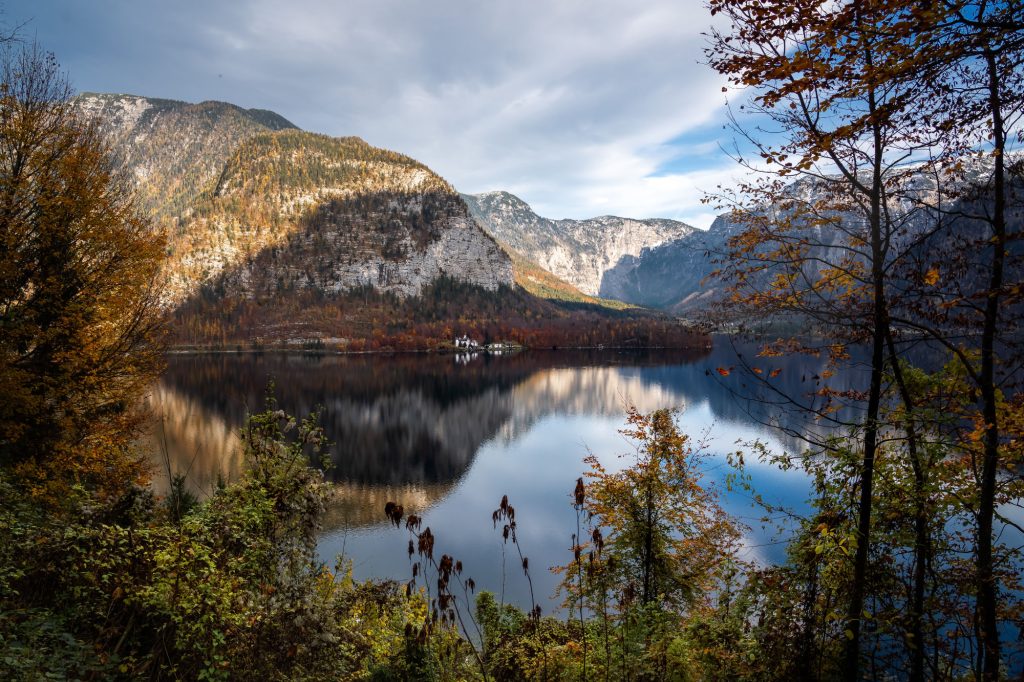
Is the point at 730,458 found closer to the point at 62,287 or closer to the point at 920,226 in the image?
the point at 920,226

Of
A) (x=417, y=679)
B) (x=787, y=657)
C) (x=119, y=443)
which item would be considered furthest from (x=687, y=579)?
(x=119, y=443)

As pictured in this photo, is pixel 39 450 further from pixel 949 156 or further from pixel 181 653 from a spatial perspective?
pixel 949 156

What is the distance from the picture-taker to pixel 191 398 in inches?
2891

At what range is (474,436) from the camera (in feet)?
208

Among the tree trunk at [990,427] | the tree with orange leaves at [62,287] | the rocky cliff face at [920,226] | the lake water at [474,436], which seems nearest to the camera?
the tree trunk at [990,427]

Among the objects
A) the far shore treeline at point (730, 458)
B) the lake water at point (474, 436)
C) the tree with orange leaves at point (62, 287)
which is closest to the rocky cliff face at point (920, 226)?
the far shore treeline at point (730, 458)

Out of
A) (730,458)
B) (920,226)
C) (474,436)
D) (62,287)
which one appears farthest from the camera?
(474,436)

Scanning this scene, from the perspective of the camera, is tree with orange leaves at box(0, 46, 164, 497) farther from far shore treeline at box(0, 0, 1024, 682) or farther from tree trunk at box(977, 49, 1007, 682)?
tree trunk at box(977, 49, 1007, 682)

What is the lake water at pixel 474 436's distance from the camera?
29.2 meters

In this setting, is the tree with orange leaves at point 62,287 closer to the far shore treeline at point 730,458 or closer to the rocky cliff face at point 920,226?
the far shore treeline at point 730,458

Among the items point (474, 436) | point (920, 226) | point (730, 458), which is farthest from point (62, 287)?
point (474, 436)

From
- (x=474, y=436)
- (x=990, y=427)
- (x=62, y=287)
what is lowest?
(x=474, y=436)

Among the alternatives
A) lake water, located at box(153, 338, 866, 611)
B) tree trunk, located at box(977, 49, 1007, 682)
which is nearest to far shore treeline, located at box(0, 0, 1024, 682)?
tree trunk, located at box(977, 49, 1007, 682)

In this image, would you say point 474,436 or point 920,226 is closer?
point 920,226
